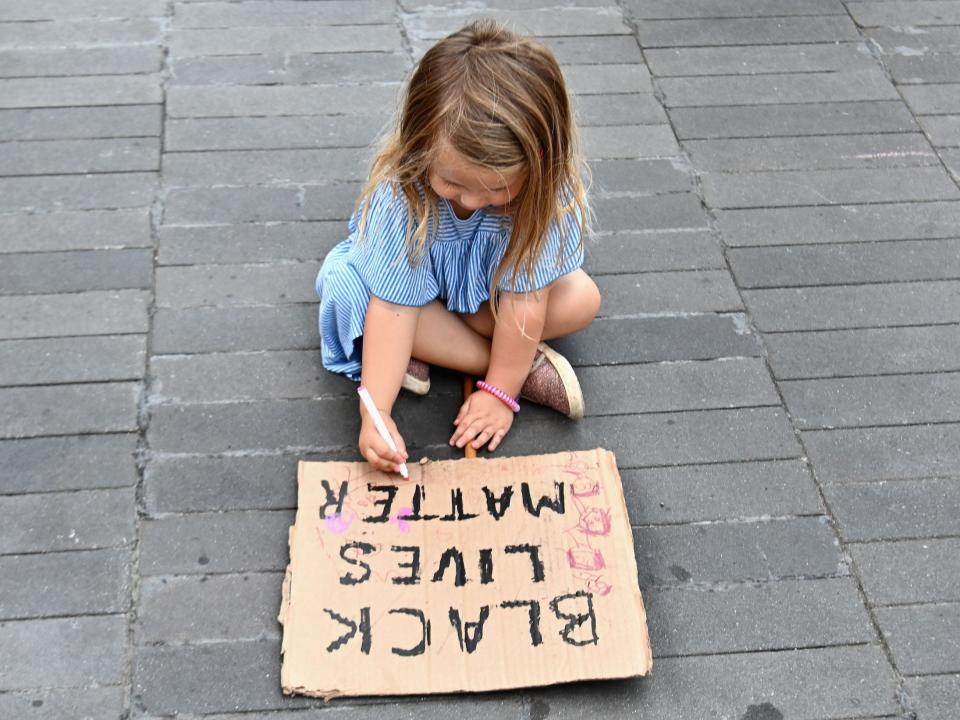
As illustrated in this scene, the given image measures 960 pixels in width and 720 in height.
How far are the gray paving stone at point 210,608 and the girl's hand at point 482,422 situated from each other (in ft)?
1.33

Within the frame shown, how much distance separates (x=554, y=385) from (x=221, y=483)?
0.60 meters

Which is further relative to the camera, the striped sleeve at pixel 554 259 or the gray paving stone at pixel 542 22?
the gray paving stone at pixel 542 22

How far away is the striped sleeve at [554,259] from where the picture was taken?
1.82 metres

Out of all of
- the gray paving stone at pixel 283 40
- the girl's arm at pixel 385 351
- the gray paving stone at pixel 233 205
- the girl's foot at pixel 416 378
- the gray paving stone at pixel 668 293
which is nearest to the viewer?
the girl's arm at pixel 385 351

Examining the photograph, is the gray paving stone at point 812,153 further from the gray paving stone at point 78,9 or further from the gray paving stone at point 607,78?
the gray paving stone at point 78,9

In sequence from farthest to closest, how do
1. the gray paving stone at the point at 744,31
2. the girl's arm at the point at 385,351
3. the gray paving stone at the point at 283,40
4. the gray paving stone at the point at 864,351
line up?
1. the gray paving stone at the point at 744,31
2. the gray paving stone at the point at 283,40
3. the gray paving stone at the point at 864,351
4. the girl's arm at the point at 385,351

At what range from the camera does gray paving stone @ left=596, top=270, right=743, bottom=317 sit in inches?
86.0

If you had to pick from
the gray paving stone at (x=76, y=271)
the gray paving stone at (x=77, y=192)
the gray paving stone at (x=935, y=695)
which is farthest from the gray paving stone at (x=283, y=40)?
the gray paving stone at (x=935, y=695)

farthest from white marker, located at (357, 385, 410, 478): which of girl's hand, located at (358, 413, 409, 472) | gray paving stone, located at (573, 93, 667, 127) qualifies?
gray paving stone, located at (573, 93, 667, 127)

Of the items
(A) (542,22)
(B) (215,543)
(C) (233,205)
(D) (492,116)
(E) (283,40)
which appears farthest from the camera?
(A) (542,22)

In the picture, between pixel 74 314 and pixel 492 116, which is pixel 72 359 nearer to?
pixel 74 314

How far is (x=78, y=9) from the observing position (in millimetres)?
2891

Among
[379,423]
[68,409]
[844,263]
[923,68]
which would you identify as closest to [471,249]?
[379,423]

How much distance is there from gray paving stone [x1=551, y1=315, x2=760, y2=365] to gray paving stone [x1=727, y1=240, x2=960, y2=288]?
15cm
